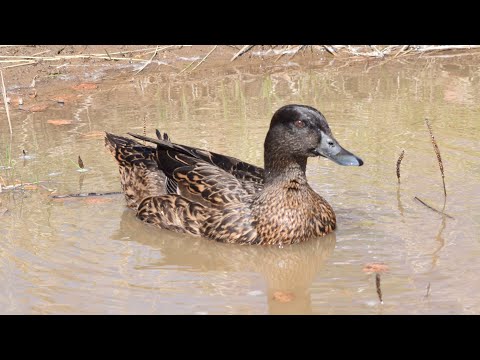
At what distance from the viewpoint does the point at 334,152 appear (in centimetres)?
720

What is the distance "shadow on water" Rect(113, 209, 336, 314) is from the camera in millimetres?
6566

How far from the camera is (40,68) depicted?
12.6 m

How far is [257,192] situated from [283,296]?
165 cm

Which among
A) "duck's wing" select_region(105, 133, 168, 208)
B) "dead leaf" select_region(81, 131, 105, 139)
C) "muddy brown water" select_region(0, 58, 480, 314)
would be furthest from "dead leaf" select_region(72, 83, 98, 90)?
"duck's wing" select_region(105, 133, 168, 208)

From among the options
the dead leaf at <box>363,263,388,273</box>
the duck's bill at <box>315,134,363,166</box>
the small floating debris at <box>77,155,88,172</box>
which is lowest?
the dead leaf at <box>363,263,388,273</box>

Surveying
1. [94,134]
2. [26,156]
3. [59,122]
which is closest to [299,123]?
[26,156]

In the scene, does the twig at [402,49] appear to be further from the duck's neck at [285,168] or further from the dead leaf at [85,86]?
the duck's neck at [285,168]

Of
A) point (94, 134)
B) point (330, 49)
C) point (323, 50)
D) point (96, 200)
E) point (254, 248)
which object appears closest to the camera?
point (254, 248)

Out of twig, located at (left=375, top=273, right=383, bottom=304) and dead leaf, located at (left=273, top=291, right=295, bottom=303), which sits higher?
twig, located at (left=375, top=273, right=383, bottom=304)

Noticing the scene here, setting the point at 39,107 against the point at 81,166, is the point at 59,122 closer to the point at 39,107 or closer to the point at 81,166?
the point at 39,107

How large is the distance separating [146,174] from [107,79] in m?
4.45

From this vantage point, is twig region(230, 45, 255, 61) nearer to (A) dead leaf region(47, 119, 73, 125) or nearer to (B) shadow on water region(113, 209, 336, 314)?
A: (A) dead leaf region(47, 119, 73, 125)

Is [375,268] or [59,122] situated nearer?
[375,268]

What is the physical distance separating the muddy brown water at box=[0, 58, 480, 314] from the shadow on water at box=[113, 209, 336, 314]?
0.06ft
